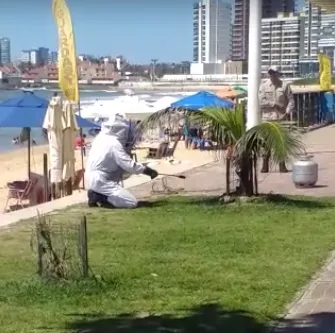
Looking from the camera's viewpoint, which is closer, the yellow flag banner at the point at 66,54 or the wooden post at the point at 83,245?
the wooden post at the point at 83,245

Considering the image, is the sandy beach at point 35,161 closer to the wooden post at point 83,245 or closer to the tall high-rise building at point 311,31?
the wooden post at point 83,245

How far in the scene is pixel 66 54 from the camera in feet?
38.2

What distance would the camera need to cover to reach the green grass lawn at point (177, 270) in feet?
15.0

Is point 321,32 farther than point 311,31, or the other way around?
point 311,31

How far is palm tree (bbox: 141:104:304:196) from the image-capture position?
8594mm

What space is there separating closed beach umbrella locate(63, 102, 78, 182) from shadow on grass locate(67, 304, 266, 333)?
6889mm

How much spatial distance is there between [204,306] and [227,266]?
116cm

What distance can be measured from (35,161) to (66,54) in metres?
13.5

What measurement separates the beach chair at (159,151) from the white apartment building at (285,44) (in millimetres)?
16140

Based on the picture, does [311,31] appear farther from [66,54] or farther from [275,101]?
[66,54]

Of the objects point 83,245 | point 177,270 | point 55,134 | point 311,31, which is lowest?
point 177,270

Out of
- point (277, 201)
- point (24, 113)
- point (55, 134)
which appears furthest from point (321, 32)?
point (277, 201)

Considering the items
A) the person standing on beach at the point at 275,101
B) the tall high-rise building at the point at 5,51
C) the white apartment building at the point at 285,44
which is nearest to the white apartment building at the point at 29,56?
the tall high-rise building at the point at 5,51

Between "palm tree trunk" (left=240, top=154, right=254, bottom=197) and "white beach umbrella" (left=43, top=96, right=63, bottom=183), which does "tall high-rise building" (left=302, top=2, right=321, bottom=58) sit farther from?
"palm tree trunk" (left=240, top=154, right=254, bottom=197)
